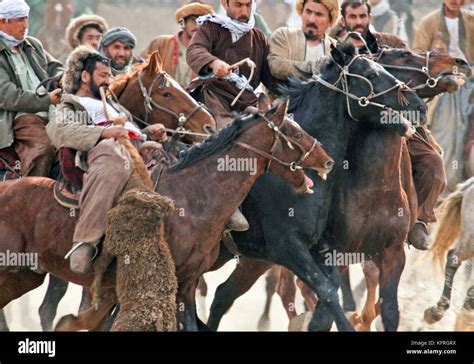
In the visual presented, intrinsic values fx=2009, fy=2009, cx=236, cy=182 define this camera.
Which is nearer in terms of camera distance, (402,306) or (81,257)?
(81,257)

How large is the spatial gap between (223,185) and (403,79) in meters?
2.06

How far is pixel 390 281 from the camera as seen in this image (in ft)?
49.3

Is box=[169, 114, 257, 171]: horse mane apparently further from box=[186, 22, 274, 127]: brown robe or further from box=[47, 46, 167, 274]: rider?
box=[186, 22, 274, 127]: brown robe

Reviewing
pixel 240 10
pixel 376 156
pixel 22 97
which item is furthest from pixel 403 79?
pixel 22 97

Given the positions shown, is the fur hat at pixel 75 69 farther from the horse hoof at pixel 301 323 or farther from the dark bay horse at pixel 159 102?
Result: the horse hoof at pixel 301 323

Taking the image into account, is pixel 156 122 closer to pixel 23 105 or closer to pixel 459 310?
pixel 23 105

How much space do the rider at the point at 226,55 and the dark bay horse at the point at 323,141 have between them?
66 cm

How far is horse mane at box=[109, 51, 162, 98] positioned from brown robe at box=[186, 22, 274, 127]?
55 cm

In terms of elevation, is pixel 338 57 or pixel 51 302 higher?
pixel 338 57

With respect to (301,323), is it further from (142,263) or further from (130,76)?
(130,76)

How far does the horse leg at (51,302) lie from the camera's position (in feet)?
52.5

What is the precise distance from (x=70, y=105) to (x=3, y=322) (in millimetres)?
3271

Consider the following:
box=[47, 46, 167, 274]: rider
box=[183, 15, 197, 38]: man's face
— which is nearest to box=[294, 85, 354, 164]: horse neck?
box=[47, 46, 167, 274]: rider

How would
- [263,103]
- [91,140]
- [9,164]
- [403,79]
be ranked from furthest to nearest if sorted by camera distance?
[403,79], [9,164], [263,103], [91,140]
